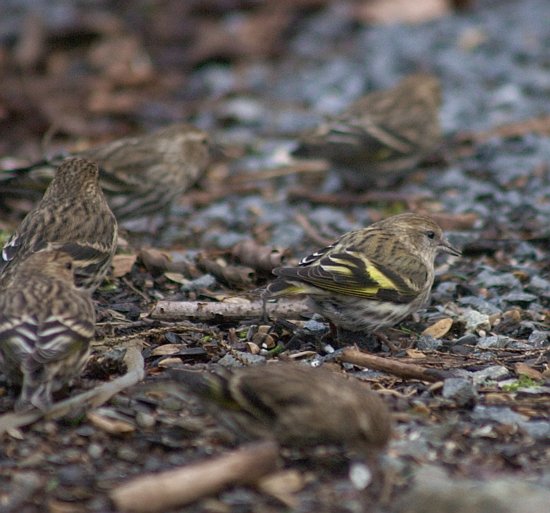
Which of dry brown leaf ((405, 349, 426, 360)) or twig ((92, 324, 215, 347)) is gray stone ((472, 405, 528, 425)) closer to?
dry brown leaf ((405, 349, 426, 360))

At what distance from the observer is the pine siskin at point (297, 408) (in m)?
3.88

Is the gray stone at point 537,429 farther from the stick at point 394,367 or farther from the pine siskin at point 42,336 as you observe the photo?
the pine siskin at point 42,336

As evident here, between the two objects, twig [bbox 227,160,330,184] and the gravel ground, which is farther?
twig [bbox 227,160,330,184]

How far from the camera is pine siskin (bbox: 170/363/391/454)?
3.88 m

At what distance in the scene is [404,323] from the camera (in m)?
6.00

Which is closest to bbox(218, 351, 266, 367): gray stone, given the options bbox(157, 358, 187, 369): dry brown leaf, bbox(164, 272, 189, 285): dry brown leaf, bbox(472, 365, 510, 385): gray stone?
bbox(157, 358, 187, 369): dry brown leaf

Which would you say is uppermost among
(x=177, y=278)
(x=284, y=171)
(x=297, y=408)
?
(x=297, y=408)

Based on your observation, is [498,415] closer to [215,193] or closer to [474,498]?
[474,498]

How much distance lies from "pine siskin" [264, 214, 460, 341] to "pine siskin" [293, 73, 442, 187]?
250 cm

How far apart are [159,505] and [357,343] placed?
7.82ft

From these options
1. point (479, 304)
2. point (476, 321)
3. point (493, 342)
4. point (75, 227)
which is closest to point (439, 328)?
point (476, 321)

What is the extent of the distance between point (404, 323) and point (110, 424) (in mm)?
2200

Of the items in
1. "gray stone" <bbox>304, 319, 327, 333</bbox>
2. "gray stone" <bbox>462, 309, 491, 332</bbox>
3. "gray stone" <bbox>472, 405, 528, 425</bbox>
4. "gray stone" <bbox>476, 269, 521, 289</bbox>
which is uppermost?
"gray stone" <bbox>472, 405, 528, 425</bbox>

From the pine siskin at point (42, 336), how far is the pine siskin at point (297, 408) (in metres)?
0.51
